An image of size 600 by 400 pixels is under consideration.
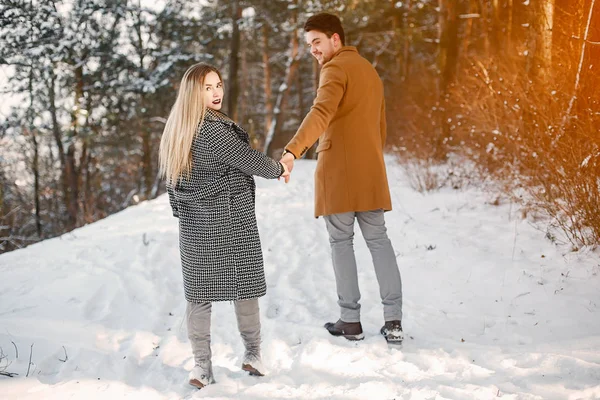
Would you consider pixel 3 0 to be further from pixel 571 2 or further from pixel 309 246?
pixel 571 2

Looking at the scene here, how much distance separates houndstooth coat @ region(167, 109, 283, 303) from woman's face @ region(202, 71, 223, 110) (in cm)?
5

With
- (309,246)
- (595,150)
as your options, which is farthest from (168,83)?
(595,150)

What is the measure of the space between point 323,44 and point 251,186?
111 centimetres

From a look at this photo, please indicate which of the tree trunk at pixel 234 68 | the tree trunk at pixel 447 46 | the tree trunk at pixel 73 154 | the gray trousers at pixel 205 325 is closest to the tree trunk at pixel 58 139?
the tree trunk at pixel 73 154

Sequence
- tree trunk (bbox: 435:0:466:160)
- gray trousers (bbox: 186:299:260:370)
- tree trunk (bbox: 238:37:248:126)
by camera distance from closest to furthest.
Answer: gray trousers (bbox: 186:299:260:370) < tree trunk (bbox: 435:0:466:160) < tree trunk (bbox: 238:37:248:126)

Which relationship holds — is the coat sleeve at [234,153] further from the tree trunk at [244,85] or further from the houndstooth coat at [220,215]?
the tree trunk at [244,85]

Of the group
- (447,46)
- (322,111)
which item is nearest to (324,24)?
(322,111)

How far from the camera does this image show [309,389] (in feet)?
8.79

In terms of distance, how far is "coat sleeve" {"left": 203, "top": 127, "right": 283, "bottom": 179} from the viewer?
2.67 metres

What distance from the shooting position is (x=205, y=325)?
286 centimetres

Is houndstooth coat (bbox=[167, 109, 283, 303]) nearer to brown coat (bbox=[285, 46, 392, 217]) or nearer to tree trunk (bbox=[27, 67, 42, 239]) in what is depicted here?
brown coat (bbox=[285, 46, 392, 217])

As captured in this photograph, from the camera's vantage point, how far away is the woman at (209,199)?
8.85 ft

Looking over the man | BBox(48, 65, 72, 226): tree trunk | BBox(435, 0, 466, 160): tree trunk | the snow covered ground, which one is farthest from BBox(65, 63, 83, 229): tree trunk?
the man

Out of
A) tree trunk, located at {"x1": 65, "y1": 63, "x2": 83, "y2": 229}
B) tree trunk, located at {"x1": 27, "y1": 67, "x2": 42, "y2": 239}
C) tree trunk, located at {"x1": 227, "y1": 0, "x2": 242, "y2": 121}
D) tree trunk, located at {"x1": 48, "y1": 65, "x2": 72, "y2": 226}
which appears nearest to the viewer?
tree trunk, located at {"x1": 27, "y1": 67, "x2": 42, "y2": 239}
